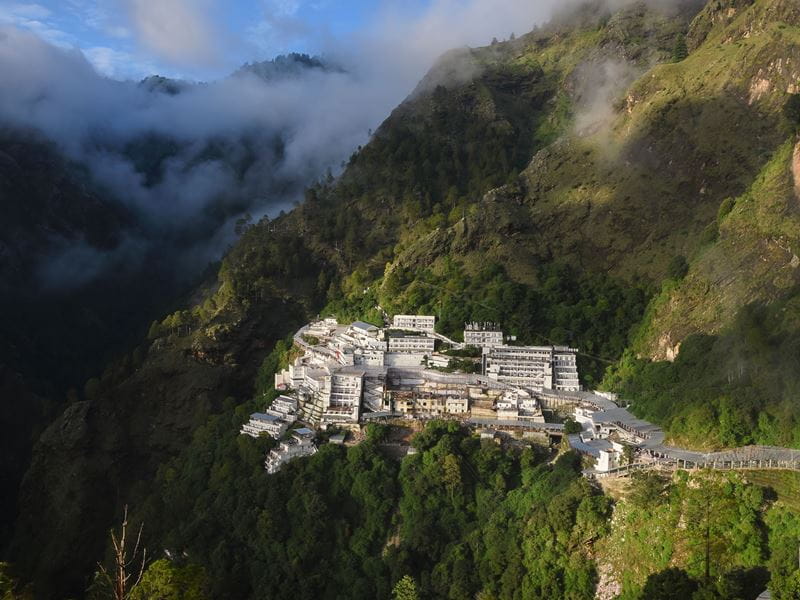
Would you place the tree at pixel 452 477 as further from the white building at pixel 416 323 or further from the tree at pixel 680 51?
the tree at pixel 680 51

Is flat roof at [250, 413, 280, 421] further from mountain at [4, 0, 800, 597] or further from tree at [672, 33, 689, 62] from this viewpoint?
tree at [672, 33, 689, 62]

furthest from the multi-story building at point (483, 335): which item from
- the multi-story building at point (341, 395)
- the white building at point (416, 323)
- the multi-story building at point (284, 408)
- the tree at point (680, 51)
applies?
the tree at point (680, 51)

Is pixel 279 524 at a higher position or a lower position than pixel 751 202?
lower

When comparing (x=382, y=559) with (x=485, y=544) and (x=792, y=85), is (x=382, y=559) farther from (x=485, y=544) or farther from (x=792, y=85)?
(x=792, y=85)

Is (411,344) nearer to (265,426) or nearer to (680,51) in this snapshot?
(265,426)

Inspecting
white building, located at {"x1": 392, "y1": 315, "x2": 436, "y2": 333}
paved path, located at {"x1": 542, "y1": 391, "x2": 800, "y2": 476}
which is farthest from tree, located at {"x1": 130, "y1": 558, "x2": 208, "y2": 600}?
white building, located at {"x1": 392, "y1": 315, "x2": 436, "y2": 333}

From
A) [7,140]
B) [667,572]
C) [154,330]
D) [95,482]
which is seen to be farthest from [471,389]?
[7,140]
